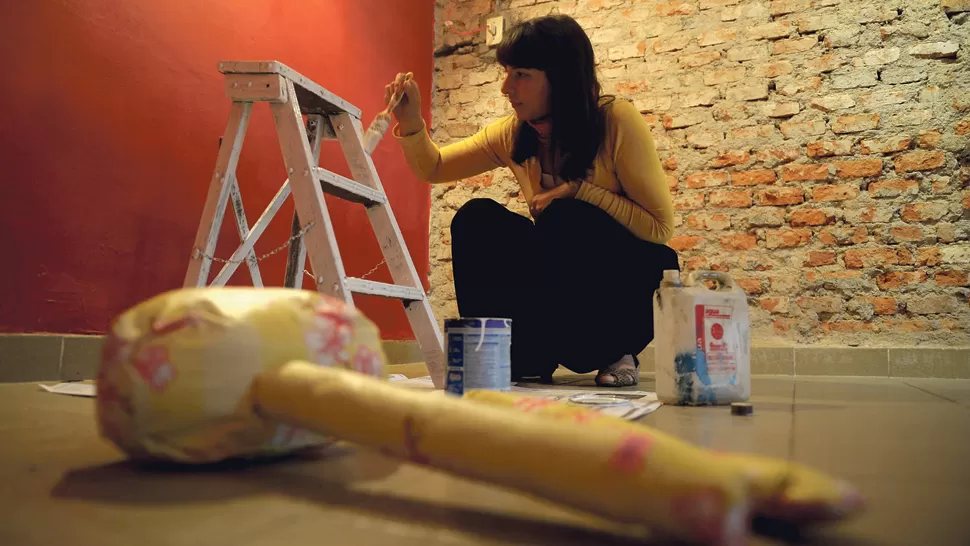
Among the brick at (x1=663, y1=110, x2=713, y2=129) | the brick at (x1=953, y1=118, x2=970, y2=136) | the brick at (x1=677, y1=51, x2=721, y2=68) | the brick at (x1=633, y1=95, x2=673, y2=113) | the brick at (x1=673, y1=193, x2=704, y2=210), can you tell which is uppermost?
the brick at (x1=677, y1=51, x2=721, y2=68)

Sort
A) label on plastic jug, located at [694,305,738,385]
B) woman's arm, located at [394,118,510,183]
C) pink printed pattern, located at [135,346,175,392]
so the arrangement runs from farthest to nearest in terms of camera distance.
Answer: woman's arm, located at [394,118,510,183] → label on plastic jug, located at [694,305,738,385] → pink printed pattern, located at [135,346,175,392]

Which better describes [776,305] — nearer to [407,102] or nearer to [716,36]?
[716,36]

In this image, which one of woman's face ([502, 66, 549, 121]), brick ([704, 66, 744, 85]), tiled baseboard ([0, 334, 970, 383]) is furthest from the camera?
brick ([704, 66, 744, 85])

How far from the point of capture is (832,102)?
9.29 feet

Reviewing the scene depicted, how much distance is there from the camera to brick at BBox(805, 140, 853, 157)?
2.79m

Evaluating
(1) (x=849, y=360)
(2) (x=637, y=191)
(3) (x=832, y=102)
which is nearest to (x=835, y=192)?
(3) (x=832, y=102)

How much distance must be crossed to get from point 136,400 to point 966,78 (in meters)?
3.22

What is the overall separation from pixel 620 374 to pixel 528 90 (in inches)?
34.0

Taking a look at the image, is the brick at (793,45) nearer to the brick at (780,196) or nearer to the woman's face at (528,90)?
the brick at (780,196)

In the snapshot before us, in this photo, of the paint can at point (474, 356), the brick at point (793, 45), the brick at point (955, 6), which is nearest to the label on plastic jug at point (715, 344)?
the paint can at point (474, 356)

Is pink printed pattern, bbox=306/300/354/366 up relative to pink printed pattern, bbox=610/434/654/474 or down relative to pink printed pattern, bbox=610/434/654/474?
up

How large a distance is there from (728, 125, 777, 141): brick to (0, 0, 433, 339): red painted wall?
6.33 ft

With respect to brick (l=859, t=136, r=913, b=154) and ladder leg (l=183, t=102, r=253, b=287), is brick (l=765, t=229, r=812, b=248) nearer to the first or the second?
brick (l=859, t=136, r=913, b=154)

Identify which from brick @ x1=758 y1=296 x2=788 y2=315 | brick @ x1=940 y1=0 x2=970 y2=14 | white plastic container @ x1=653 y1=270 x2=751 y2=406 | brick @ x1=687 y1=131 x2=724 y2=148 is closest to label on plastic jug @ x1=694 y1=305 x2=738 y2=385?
white plastic container @ x1=653 y1=270 x2=751 y2=406
